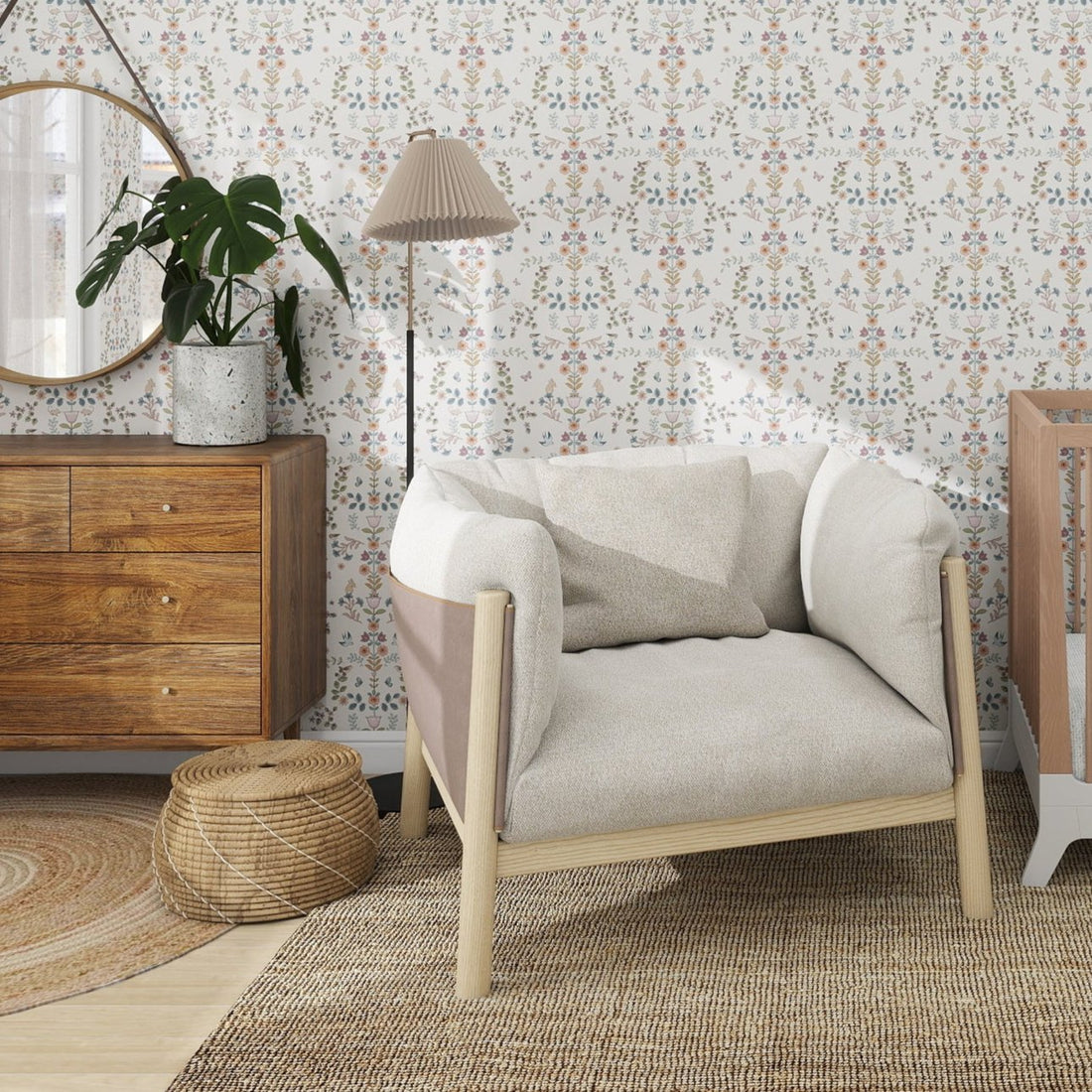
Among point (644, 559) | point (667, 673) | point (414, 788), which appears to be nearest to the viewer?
point (667, 673)

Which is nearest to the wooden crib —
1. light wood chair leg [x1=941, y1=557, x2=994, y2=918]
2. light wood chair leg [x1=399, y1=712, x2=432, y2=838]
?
light wood chair leg [x1=941, y1=557, x2=994, y2=918]

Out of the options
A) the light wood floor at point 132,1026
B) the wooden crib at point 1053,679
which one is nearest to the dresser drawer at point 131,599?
the light wood floor at point 132,1026

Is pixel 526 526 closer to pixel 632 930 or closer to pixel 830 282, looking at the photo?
pixel 632 930

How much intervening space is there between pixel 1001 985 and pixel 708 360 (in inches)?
62.8

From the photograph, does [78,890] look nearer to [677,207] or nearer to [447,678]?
[447,678]

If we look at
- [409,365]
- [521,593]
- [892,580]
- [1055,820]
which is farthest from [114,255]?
[1055,820]

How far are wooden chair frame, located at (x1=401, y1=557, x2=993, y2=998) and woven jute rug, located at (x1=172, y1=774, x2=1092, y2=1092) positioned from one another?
0.10 metres

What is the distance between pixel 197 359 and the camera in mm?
2695

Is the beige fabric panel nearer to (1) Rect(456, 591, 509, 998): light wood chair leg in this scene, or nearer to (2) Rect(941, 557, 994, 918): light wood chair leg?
(1) Rect(456, 591, 509, 998): light wood chair leg

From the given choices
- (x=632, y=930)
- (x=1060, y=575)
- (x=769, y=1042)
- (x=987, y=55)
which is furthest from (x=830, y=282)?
(x=769, y=1042)

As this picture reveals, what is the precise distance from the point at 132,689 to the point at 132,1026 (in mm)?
955

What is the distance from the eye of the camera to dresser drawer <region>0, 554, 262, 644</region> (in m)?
2.59

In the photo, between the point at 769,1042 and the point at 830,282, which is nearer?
the point at 769,1042

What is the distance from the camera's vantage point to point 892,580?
2014mm
